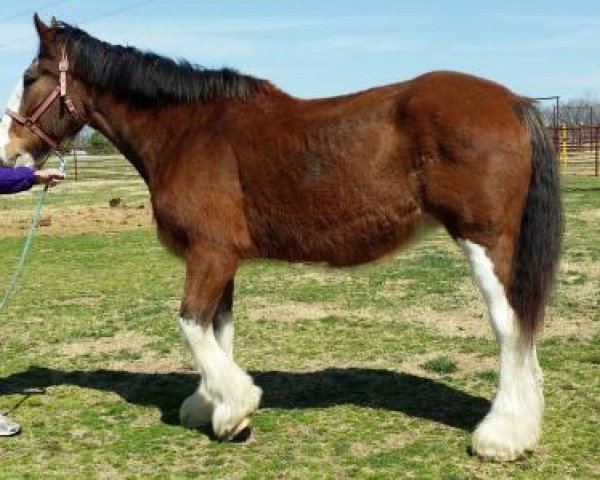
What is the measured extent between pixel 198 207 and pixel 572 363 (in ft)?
10.6

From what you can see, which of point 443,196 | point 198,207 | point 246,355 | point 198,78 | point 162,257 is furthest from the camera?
point 162,257

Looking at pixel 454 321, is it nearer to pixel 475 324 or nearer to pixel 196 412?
pixel 475 324

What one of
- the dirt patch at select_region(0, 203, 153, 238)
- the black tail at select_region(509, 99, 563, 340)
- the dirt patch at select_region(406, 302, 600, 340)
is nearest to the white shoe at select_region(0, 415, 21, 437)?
the black tail at select_region(509, 99, 563, 340)

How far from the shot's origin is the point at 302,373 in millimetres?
5980

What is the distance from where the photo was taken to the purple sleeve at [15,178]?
15.5 ft

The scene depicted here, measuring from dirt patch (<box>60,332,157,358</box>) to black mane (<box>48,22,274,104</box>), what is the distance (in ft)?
9.02

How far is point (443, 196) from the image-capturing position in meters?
4.18

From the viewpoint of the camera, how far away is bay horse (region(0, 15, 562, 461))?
13.6 ft

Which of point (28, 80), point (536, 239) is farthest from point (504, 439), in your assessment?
point (28, 80)

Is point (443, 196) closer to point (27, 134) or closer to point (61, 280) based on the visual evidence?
point (27, 134)

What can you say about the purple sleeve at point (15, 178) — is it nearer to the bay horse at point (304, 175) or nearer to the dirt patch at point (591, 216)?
the bay horse at point (304, 175)

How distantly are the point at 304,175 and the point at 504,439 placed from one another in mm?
1833

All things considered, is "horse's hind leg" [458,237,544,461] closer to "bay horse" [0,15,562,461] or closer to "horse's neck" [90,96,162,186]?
"bay horse" [0,15,562,461]

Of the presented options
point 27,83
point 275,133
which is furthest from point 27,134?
point 275,133
